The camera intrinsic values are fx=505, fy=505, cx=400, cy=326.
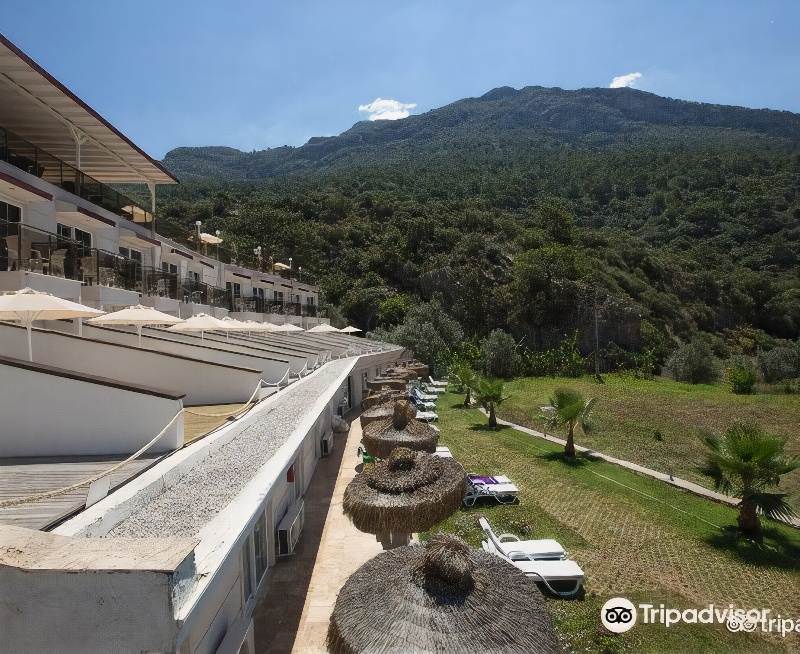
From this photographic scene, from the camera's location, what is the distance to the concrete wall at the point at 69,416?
5.97 m

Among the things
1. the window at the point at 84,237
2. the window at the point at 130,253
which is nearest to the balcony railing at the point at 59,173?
the window at the point at 84,237

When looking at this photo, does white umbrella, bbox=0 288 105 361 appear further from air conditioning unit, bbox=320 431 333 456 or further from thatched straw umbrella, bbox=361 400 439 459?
air conditioning unit, bbox=320 431 333 456

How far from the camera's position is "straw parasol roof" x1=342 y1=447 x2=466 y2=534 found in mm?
8305

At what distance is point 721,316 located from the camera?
6144 cm

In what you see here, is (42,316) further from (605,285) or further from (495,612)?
(605,285)

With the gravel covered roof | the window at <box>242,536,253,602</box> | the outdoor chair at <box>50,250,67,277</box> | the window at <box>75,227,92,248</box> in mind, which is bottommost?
the window at <box>242,536,253,602</box>

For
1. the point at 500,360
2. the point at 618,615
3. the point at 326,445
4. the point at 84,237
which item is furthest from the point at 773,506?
the point at 500,360

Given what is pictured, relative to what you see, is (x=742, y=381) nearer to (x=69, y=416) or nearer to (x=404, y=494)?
(x=404, y=494)

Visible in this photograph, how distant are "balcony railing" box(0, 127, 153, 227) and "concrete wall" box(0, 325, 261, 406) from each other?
592cm

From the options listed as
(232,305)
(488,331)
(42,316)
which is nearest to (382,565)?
(42,316)

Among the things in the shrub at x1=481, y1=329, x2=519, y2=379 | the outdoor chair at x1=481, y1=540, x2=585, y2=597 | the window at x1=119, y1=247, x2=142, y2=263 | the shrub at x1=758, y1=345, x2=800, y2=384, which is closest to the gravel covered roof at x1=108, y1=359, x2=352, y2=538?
the outdoor chair at x1=481, y1=540, x2=585, y2=597

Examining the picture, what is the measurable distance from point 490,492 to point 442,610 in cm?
898

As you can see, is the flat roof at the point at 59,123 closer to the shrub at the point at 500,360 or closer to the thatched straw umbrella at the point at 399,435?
the thatched straw umbrella at the point at 399,435

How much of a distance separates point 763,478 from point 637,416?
14.7m
